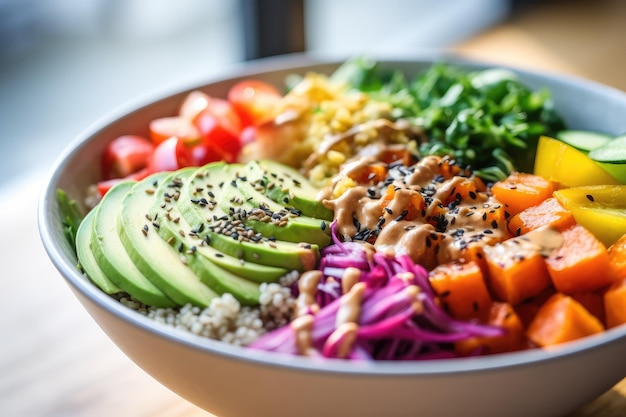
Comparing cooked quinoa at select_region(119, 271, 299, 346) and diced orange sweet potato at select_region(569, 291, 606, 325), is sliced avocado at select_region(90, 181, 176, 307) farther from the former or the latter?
diced orange sweet potato at select_region(569, 291, 606, 325)

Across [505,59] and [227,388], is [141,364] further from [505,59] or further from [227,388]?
[505,59]

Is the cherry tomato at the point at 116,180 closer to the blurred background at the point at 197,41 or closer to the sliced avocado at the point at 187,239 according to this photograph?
the sliced avocado at the point at 187,239

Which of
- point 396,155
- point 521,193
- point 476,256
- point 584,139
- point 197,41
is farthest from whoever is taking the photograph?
point 197,41

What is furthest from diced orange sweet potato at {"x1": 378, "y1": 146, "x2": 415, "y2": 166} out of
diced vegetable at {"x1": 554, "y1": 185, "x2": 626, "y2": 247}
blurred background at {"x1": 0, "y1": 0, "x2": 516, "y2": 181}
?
blurred background at {"x1": 0, "y1": 0, "x2": 516, "y2": 181}

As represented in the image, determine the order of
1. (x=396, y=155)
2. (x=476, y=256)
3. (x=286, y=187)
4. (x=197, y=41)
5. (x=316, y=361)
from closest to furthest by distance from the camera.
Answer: (x=316, y=361), (x=476, y=256), (x=286, y=187), (x=396, y=155), (x=197, y=41)

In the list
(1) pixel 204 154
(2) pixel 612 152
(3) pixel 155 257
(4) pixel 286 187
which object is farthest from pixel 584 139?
(3) pixel 155 257

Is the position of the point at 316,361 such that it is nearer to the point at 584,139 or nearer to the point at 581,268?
the point at 581,268

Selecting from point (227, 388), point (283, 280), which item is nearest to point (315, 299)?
point (283, 280)
